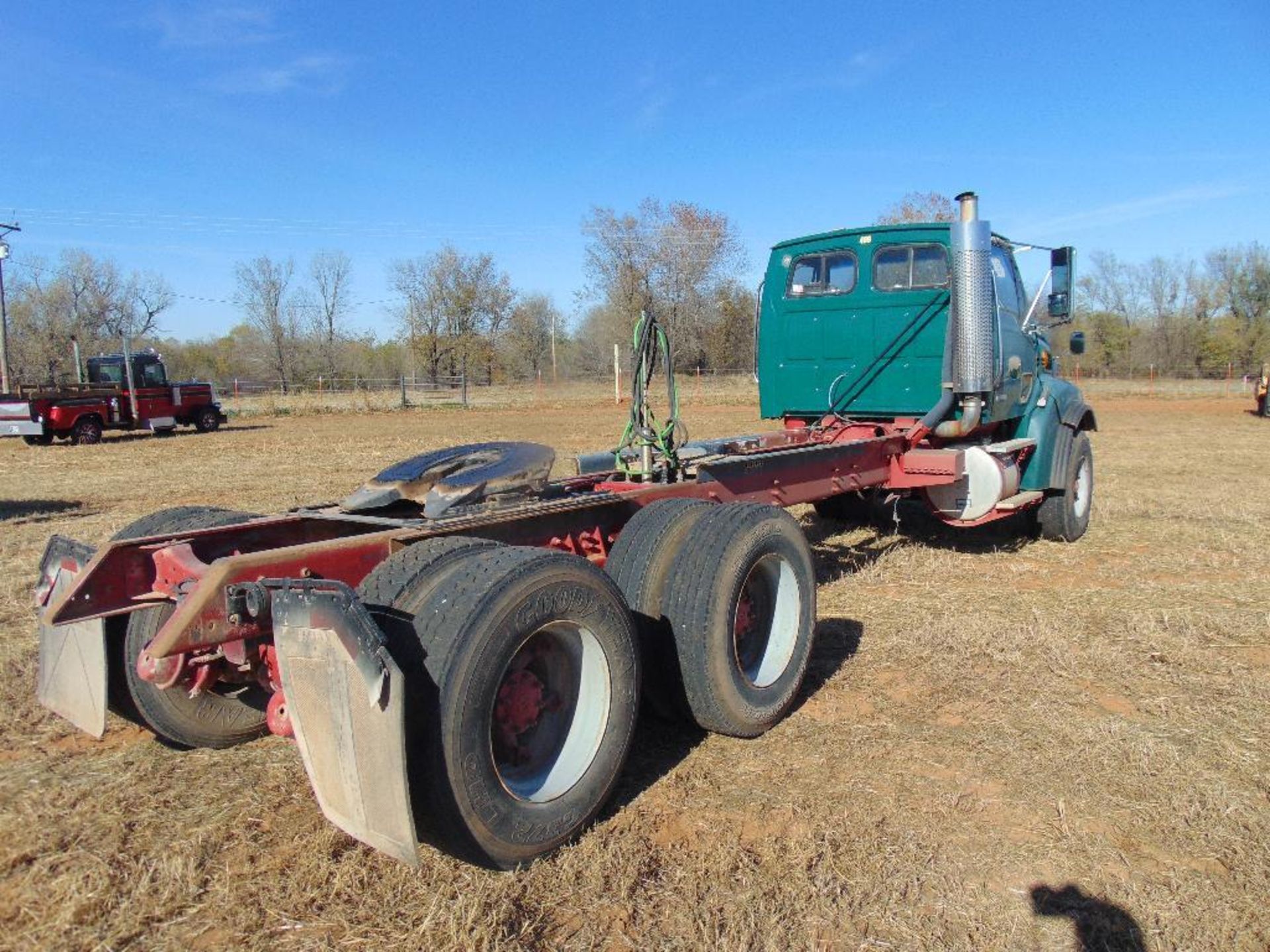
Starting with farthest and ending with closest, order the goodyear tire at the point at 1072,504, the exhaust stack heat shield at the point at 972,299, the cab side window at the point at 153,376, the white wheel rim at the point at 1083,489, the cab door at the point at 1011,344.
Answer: the cab side window at the point at 153,376
the white wheel rim at the point at 1083,489
the goodyear tire at the point at 1072,504
the cab door at the point at 1011,344
the exhaust stack heat shield at the point at 972,299

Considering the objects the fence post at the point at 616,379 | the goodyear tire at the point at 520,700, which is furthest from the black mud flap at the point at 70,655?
the fence post at the point at 616,379

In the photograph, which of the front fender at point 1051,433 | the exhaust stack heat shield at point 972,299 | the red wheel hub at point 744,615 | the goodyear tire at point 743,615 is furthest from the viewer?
the front fender at point 1051,433

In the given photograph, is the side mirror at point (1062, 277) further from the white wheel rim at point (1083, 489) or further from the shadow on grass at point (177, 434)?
the shadow on grass at point (177, 434)

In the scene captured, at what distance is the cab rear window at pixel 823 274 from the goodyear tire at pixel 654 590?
398 cm

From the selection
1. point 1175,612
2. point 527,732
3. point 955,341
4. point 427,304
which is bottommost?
point 1175,612

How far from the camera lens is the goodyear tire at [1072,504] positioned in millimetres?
7316

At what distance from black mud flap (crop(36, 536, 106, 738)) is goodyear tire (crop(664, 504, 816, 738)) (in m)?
1.94

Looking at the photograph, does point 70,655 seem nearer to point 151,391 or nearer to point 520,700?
point 520,700

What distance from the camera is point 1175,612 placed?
210 inches

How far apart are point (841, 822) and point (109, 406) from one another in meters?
23.8

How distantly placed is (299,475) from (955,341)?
10116 millimetres

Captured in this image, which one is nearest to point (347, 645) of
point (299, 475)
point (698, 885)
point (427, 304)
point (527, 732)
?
point (527, 732)

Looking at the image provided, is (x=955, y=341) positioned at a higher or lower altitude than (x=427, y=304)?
lower

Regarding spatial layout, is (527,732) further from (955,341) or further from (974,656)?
(955,341)
